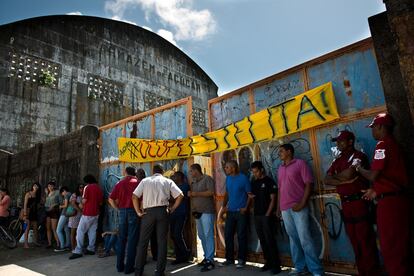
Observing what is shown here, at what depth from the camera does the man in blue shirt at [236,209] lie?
517cm

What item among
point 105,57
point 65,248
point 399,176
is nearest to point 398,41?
point 399,176

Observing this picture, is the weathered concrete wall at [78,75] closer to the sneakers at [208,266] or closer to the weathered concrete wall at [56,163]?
the weathered concrete wall at [56,163]

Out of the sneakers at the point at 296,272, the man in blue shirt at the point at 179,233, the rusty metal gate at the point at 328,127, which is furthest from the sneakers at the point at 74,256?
the sneakers at the point at 296,272

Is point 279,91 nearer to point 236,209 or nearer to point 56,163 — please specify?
point 236,209

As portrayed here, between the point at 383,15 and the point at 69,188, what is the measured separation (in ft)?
28.6

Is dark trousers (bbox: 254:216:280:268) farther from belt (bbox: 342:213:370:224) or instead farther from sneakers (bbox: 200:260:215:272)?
belt (bbox: 342:213:370:224)

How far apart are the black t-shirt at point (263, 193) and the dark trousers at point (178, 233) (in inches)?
61.8

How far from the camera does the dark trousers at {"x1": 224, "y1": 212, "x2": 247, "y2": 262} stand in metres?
5.17

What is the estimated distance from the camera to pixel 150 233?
4855 millimetres

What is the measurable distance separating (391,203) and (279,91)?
110 inches

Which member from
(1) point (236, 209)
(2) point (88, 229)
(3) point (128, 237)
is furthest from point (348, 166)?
(2) point (88, 229)

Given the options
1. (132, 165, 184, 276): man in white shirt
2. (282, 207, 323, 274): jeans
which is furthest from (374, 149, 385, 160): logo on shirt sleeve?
(132, 165, 184, 276): man in white shirt

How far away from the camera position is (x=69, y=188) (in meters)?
8.89

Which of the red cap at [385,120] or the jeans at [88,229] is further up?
the red cap at [385,120]
